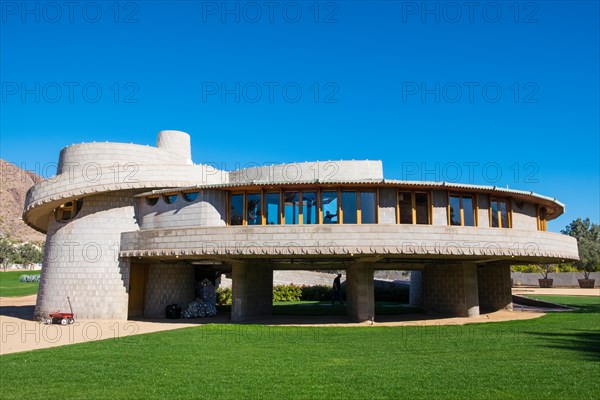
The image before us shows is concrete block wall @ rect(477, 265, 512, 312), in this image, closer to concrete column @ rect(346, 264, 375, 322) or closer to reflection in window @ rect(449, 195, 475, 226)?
reflection in window @ rect(449, 195, 475, 226)

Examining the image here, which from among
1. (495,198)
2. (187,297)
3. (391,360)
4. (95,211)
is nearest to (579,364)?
(391,360)

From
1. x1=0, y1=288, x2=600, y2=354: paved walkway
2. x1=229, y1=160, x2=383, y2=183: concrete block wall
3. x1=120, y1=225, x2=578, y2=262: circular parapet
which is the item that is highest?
x1=229, y1=160, x2=383, y2=183: concrete block wall

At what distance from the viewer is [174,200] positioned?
23.7 metres

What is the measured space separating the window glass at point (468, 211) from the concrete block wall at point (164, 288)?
14252mm

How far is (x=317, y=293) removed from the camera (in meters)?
41.9

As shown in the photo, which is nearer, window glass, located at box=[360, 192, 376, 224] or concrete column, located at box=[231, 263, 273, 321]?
window glass, located at box=[360, 192, 376, 224]

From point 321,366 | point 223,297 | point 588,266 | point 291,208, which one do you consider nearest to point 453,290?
point 291,208

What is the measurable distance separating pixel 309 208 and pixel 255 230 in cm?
259

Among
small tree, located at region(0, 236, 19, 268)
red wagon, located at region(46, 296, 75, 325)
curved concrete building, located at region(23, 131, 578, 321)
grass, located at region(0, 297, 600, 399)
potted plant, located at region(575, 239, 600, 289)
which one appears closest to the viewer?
grass, located at region(0, 297, 600, 399)

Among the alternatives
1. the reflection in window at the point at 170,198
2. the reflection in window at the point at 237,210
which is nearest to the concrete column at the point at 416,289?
the reflection in window at the point at 237,210

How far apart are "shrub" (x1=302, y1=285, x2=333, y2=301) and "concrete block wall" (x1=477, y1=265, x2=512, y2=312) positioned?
1526 cm

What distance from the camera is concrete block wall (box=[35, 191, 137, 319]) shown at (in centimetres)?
2403

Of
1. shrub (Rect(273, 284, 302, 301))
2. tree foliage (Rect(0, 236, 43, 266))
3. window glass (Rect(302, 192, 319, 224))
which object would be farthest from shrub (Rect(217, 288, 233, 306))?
tree foliage (Rect(0, 236, 43, 266))

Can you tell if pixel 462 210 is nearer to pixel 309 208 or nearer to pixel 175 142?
pixel 309 208
